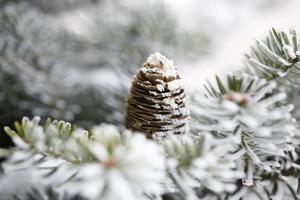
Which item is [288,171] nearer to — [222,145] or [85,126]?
[222,145]

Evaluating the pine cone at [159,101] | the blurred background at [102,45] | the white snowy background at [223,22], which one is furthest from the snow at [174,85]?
the white snowy background at [223,22]

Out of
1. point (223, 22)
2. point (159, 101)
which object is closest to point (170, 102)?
point (159, 101)

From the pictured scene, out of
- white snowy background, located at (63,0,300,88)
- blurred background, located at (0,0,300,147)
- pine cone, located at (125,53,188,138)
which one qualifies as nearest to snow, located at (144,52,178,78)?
pine cone, located at (125,53,188,138)

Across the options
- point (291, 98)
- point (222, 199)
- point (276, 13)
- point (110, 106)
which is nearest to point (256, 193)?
point (222, 199)

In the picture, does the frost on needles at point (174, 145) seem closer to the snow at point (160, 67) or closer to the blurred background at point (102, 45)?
the snow at point (160, 67)

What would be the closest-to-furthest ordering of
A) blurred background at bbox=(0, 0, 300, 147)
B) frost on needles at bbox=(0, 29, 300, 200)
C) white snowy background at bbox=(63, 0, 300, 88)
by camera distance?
frost on needles at bbox=(0, 29, 300, 200) < blurred background at bbox=(0, 0, 300, 147) < white snowy background at bbox=(63, 0, 300, 88)

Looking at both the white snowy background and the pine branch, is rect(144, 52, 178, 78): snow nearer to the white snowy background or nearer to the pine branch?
the pine branch
